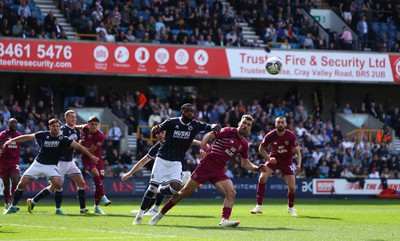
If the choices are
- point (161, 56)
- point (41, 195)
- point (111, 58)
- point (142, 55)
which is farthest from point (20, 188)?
point (161, 56)

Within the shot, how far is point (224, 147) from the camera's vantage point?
18594 millimetres

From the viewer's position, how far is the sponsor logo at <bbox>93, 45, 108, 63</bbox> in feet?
128

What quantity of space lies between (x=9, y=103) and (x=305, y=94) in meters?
16.1

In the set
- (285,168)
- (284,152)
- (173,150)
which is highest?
(173,150)

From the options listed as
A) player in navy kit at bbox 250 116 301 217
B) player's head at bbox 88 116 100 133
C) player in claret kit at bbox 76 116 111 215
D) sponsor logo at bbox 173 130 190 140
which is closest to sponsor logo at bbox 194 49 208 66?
Answer: player in navy kit at bbox 250 116 301 217

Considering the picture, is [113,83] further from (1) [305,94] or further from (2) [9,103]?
(1) [305,94]

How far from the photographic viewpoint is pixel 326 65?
43.8 metres

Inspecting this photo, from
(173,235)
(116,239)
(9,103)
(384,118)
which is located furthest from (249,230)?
(384,118)

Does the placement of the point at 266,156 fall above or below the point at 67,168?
above

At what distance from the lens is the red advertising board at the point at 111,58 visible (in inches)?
1478

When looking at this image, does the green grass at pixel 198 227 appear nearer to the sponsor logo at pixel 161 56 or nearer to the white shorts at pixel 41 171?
the white shorts at pixel 41 171

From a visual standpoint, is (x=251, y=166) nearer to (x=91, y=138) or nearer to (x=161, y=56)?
(x=91, y=138)

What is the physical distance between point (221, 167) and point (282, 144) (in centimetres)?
537

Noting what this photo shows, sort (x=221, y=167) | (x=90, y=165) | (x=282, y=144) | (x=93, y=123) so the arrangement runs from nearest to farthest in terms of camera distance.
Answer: (x=221, y=167) < (x=93, y=123) < (x=90, y=165) < (x=282, y=144)
